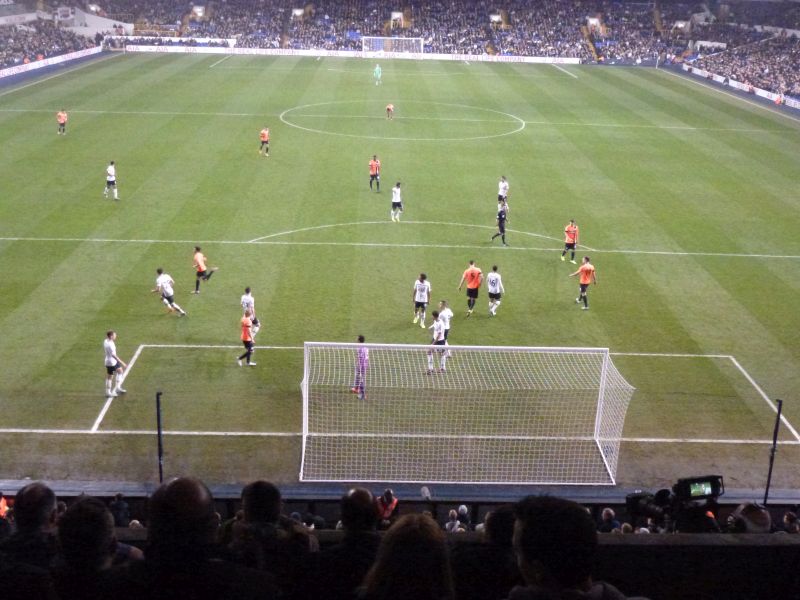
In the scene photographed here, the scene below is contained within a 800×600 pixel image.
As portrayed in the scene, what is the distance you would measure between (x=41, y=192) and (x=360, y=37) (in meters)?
57.3

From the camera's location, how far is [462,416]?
50.0ft

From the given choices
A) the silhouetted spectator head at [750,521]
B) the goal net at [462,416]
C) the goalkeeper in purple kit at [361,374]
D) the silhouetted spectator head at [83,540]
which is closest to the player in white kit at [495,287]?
the goal net at [462,416]

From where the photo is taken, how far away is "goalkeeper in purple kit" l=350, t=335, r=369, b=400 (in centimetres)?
1549

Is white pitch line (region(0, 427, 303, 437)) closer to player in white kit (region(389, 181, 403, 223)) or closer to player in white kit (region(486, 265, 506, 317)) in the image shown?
player in white kit (region(486, 265, 506, 317))

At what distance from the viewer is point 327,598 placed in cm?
415

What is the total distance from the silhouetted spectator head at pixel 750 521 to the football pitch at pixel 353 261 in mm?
5619

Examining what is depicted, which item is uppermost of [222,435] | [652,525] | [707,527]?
[707,527]

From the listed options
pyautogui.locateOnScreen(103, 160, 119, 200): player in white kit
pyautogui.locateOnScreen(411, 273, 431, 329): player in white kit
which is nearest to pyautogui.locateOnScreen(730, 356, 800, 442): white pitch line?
pyautogui.locateOnScreen(411, 273, 431, 329): player in white kit

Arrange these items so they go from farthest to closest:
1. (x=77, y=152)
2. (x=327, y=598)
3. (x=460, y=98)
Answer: (x=460, y=98) → (x=77, y=152) → (x=327, y=598)

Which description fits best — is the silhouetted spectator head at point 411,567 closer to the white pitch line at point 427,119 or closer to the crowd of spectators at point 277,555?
the crowd of spectators at point 277,555

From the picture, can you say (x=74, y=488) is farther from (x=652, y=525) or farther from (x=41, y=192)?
(x=41, y=192)

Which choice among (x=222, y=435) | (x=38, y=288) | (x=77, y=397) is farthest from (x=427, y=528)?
(x=38, y=288)

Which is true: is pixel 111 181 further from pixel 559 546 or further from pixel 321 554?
pixel 559 546

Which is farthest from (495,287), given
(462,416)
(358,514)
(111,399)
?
(358,514)
